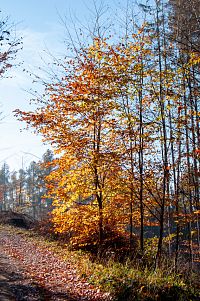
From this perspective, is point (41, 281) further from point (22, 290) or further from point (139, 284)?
point (139, 284)

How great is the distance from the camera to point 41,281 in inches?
303

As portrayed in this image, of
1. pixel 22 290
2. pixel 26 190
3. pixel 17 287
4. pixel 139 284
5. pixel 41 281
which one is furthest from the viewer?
pixel 26 190

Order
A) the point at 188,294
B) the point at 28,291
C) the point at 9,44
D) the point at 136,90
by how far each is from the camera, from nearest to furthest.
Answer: the point at 28,291 → the point at 188,294 → the point at 9,44 → the point at 136,90

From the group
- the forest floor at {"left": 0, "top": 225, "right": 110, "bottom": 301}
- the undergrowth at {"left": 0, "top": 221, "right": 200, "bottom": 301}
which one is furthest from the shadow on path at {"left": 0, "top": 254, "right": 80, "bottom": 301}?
the undergrowth at {"left": 0, "top": 221, "right": 200, "bottom": 301}

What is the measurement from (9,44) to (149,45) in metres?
4.63

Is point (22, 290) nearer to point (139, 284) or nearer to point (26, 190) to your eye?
point (139, 284)

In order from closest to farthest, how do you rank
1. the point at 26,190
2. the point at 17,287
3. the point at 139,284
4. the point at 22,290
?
the point at 22,290 → the point at 17,287 → the point at 139,284 → the point at 26,190

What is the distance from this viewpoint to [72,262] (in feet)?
33.1

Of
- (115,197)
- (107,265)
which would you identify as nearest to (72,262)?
(107,265)

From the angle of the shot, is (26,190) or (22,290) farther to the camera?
(26,190)

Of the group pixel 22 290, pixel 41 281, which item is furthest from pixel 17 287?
pixel 41 281

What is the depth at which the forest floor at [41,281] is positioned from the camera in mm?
6629

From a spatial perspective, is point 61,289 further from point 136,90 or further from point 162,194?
point 136,90

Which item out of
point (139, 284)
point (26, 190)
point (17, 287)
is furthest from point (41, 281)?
point (26, 190)
